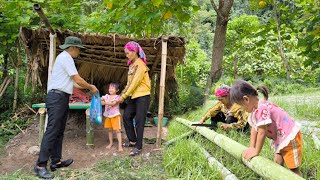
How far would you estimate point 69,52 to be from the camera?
177 inches

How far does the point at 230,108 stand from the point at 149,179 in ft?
6.63

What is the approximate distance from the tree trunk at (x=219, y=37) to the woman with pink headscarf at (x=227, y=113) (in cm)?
433

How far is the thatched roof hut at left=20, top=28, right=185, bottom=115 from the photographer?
5.88 metres

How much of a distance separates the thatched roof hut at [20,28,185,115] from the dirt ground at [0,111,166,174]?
3.54ft

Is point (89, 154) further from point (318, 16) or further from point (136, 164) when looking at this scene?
point (318, 16)

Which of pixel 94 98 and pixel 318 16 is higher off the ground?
pixel 318 16

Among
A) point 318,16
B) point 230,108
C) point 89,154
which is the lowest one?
point 89,154

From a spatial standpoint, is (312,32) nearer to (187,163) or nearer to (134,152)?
(187,163)

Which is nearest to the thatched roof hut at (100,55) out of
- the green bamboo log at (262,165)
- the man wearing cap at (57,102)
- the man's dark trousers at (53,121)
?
the man wearing cap at (57,102)

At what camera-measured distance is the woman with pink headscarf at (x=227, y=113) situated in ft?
16.6

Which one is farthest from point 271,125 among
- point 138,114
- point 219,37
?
point 219,37

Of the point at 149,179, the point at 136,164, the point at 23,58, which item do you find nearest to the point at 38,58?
the point at 23,58

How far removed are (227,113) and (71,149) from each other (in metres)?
2.67

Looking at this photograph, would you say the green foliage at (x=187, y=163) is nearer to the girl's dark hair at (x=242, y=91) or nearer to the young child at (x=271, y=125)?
the young child at (x=271, y=125)
